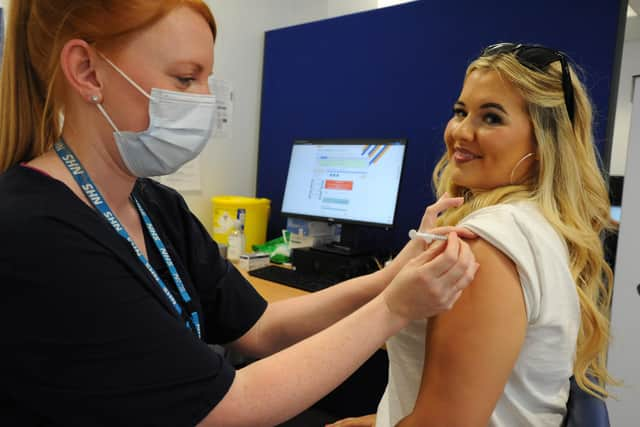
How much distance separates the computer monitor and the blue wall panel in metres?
0.17

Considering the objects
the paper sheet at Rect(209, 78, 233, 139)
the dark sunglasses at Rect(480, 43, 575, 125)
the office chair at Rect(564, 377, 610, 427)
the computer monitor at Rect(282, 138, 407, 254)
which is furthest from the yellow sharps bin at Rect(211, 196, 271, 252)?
the office chair at Rect(564, 377, 610, 427)

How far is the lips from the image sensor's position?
110 centimetres

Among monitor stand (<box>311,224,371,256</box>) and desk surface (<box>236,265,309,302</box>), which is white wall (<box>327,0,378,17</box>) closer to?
monitor stand (<box>311,224,371,256</box>)

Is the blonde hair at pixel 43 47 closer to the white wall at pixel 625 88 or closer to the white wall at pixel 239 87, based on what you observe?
the white wall at pixel 239 87

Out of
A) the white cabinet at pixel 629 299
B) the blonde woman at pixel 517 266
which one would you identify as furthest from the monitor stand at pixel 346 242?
the white cabinet at pixel 629 299

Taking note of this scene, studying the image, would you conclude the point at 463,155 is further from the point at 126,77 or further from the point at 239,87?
the point at 239,87

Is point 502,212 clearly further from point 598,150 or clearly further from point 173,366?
point 598,150

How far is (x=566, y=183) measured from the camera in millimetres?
1022

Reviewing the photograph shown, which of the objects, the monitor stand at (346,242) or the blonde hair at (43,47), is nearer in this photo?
the blonde hair at (43,47)

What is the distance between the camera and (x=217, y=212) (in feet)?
7.91

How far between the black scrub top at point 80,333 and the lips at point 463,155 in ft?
2.38

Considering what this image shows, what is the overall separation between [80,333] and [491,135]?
0.87 meters

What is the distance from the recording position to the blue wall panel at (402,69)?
1646 millimetres

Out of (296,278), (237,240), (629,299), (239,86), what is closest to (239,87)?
(239,86)
